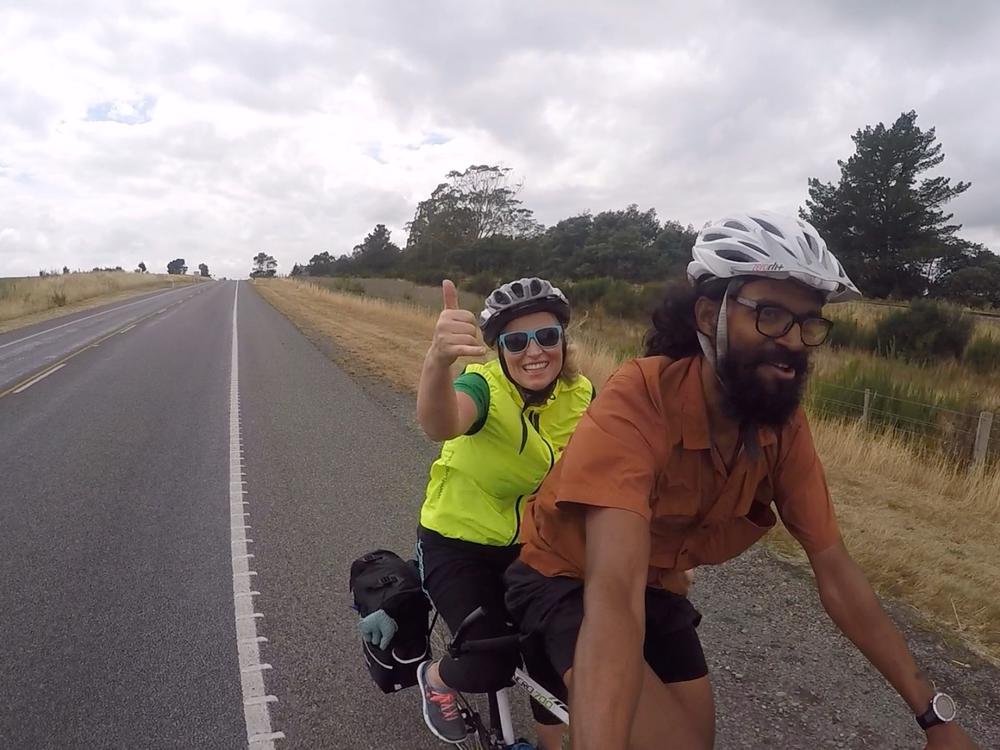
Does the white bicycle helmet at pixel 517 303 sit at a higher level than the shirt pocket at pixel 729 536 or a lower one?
higher

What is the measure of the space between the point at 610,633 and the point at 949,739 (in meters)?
0.85

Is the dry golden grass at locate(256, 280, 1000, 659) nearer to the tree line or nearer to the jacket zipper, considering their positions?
the jacket zipper

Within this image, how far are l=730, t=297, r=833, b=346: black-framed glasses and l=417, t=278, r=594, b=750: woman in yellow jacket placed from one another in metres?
0.81

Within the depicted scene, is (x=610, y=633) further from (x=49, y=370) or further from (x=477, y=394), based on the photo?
(x=49, y=370)

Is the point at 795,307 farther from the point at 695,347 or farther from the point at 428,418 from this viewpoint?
the point at 428,418

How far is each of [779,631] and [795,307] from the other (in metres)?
2.47

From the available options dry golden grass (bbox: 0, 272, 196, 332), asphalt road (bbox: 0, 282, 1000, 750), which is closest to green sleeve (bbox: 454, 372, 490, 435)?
asphalt road (bbox: 0, 282, 1000, 750)

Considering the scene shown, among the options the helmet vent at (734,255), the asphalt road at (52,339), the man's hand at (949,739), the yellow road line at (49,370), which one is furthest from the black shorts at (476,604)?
the asphalt road at (52,339)

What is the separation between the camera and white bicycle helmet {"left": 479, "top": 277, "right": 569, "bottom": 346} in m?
2.55

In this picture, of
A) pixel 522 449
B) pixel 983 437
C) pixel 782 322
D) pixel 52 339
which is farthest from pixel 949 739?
pixel 52 339

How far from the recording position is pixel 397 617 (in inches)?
96.5

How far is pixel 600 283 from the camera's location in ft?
83.5

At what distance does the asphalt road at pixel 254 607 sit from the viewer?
2.86 meters

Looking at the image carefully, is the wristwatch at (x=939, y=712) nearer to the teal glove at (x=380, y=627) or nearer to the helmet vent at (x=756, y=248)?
the helmet vent at (x=756, y=248)
